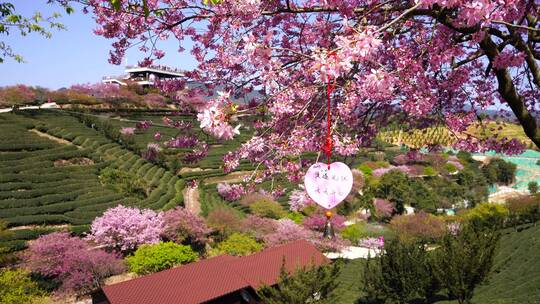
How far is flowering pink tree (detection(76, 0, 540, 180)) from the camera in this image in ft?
9.75

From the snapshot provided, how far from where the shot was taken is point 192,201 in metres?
30.1

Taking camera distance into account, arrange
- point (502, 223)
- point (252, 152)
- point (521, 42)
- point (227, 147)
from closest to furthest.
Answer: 1. point (521, 42)
2. point (252, 152)
3. point (502, 223)
4. point (227, 147)

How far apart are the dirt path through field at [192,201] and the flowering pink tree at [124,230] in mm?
7598

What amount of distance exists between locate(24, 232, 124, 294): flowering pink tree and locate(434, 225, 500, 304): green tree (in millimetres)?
13981

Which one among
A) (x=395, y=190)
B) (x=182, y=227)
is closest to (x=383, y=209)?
(x=395, y=190)

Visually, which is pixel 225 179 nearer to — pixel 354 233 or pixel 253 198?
pixel 253 198

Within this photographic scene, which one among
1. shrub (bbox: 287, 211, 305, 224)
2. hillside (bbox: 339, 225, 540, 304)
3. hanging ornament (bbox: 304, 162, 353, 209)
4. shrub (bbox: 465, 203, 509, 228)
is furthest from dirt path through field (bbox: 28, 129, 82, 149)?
hanging ornament (bbox: 304, 162, 353, 209)

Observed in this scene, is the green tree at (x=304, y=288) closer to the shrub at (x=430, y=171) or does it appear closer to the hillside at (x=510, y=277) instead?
the hillside at (x=510, y=277)

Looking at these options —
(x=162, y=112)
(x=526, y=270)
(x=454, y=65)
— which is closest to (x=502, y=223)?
(x=526, y=270)

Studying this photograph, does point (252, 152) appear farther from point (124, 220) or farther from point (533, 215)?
point (533, 215)

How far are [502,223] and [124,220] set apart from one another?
90.4ft

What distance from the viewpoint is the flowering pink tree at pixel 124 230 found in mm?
19562

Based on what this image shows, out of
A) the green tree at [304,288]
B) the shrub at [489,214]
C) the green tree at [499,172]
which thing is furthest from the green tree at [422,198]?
the green tree at [304,288]

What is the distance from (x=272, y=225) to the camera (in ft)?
84.1
